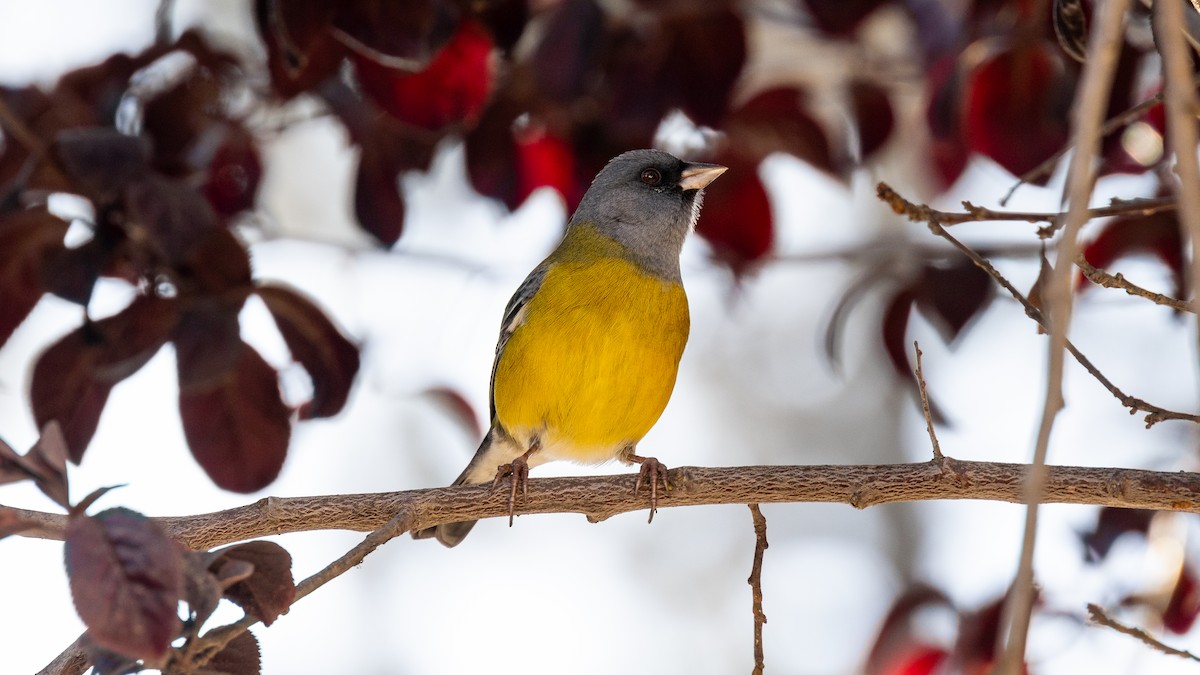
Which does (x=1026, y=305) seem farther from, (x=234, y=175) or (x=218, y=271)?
(x=234, y=175)

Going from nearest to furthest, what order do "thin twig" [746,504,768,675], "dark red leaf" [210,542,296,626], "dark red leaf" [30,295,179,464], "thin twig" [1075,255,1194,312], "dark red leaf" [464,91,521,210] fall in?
"dark red leaf" [210,542,296,626] < "thin twig" [1075,255,1194,312] < "thin twig" [746,504,768,675] < "dark red leaf" [30,295,179,464] < "dark red leaf" [464,91,521,210]

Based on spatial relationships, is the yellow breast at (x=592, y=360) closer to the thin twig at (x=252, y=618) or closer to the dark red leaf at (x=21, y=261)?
the thin twig at (x=252, y=618)

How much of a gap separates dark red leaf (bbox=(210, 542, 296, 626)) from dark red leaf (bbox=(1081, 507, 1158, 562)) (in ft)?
6.44

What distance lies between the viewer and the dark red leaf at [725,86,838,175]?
Result: 3.44m

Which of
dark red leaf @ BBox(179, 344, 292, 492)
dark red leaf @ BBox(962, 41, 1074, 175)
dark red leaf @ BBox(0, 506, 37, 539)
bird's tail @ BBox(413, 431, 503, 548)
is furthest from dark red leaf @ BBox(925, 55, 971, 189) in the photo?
dark red leaf @ BBox(0, 506, 37, 539)

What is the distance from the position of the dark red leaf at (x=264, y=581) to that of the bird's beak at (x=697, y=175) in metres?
2.18

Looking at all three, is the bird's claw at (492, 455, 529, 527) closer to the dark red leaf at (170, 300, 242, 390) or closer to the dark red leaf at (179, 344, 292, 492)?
the dark red leaf at (179, 344, 292, 492)

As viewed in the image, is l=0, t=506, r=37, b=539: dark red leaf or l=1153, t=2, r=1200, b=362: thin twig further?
l=0, t=506, r=37, b=539: dark red leaf

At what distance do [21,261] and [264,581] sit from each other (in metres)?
1.36

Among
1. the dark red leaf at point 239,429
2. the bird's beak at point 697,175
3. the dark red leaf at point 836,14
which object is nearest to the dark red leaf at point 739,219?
the bird's beak at point 697,175

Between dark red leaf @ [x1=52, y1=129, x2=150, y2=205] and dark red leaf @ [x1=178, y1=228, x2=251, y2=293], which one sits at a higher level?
dark red leaf @ [x1=52, y1=129, x2=150, y2=205]

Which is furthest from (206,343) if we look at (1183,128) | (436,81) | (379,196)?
(1183,128)

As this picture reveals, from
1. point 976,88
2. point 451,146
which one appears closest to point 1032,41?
point 976,88

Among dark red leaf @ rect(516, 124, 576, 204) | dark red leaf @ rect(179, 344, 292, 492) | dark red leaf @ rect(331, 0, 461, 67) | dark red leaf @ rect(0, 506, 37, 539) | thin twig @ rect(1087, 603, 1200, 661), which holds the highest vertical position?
dark red leaf @ rect(516, 124, 576, 204)
